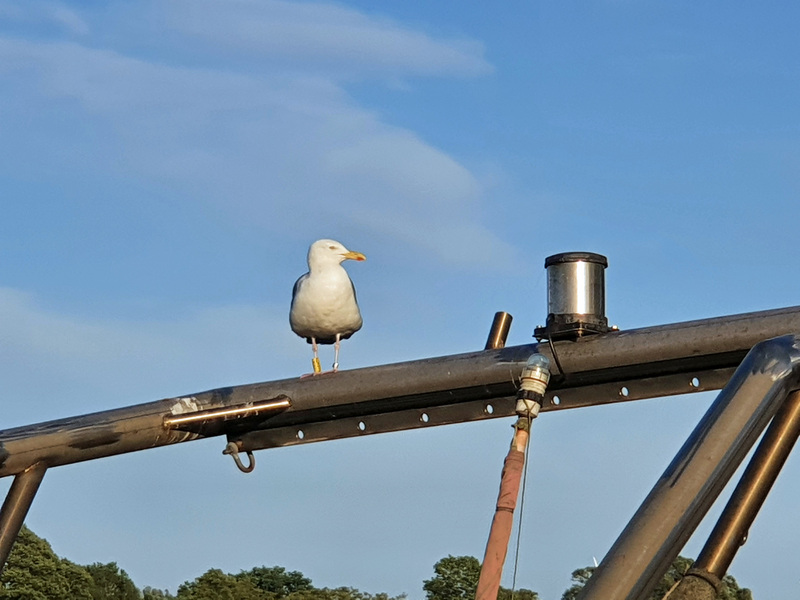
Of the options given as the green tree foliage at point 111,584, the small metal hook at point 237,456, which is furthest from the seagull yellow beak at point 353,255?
the green tree foliage at point 111,584

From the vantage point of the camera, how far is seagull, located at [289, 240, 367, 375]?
9.26 m

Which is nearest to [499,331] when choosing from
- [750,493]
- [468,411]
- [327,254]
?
[468,411]

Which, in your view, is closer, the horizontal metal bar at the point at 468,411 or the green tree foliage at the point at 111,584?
the horizontal metal bar at the point at 468,411

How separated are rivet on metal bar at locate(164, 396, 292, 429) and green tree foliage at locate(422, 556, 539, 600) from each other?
57.9ft

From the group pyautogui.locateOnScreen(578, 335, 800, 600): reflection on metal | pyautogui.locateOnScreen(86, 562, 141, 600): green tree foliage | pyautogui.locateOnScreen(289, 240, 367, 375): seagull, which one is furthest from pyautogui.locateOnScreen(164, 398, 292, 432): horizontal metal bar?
pyautogui.locateOnScreen(86, 562, 141, 600): green tree foliage

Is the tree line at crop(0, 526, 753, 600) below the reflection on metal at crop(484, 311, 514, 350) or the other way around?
the other way around

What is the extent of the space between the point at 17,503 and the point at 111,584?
28.3 m

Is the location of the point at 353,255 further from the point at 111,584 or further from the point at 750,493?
the point at 111,584

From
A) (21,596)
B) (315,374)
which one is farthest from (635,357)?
(21,596)

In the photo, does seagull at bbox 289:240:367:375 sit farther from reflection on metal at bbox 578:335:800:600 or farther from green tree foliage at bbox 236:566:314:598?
green tree foliage at bbox 236:566:314:598

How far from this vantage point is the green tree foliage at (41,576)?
34.1 m

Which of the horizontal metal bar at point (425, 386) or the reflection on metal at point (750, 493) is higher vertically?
the horizontal metal bar at point (425, 386)

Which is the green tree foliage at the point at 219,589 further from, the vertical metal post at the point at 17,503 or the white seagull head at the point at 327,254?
the vertical metal post at the point at 17,503

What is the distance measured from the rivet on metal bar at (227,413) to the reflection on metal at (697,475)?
324 centimetres
